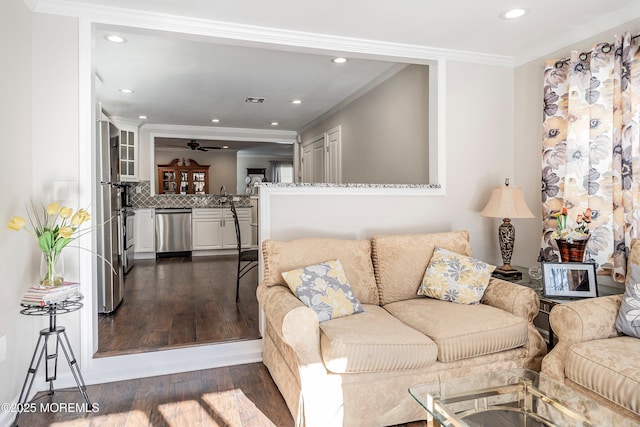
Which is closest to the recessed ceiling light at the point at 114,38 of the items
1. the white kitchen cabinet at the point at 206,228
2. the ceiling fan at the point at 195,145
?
the white kitchen cabinet at the point at 206,228

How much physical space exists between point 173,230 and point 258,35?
18.2 feet

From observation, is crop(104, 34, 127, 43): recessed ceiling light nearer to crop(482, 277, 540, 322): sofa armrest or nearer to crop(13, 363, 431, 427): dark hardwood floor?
crop(13, 363, 431, 427): dark hardwood floor

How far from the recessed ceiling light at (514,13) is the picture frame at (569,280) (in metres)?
1.71

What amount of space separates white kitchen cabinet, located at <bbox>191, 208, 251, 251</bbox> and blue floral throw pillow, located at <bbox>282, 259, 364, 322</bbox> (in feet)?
18.5

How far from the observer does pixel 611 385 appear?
1741 mm

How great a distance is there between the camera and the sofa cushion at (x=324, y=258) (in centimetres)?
260

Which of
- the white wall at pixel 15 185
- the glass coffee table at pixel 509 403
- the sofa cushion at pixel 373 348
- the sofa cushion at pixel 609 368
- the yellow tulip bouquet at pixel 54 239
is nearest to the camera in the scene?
the glass coffee table at pixel 509 403

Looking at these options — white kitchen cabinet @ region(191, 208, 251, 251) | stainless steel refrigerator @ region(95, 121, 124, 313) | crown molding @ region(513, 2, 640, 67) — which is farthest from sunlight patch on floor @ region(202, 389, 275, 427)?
white kitchen cabinet @ region(191, 208, 251, 251)

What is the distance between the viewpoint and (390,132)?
435 centimetres

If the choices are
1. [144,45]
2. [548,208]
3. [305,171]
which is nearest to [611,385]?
[548,208]

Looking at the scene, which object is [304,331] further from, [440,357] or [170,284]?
[170,284]

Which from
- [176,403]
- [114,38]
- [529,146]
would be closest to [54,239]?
[176,403]

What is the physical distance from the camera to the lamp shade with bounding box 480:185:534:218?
3.05 meters

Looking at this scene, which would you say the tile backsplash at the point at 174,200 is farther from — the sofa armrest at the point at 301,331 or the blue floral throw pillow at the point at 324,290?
the sofa armrest at the point at 301,331
